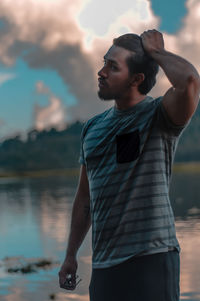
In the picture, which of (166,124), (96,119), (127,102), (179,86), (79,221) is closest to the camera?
(179,86)

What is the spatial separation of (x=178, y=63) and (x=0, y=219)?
2463 centimetres

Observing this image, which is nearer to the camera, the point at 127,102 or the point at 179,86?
the point at 179,86

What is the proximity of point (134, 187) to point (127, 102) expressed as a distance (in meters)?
0.47

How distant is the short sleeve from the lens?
11.0 ft

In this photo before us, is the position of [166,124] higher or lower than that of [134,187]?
higher

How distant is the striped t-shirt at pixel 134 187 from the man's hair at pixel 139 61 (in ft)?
0.43

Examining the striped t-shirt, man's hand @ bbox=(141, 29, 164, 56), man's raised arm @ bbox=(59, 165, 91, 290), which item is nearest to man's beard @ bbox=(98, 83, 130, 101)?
the striped t-shirt

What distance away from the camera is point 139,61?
11.6 ft

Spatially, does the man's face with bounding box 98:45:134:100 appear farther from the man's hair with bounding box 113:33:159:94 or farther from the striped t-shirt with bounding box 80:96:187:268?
the striped t-shirt with bounding box 80:96:187:268

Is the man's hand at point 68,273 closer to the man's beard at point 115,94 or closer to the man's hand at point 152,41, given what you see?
the man's beard at point 115,94

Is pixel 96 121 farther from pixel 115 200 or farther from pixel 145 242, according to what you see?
pixel 145 242

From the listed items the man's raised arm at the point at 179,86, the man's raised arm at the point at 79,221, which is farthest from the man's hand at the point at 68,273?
the man's raised arm at the point at 179,86

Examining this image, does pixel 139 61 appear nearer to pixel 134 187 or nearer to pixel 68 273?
pixel 134 187

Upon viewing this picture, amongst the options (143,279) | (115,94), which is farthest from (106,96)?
(143,279)
